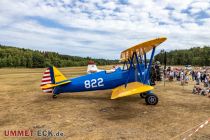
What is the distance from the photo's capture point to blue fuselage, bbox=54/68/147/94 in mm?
14305

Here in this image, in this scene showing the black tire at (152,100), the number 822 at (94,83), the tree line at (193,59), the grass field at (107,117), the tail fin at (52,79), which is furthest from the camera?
the tree line at (193,59)

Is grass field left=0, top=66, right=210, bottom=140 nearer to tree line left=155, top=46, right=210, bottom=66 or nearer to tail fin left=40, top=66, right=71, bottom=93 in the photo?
tail fin left=40, top=66, right=71, bottom=93

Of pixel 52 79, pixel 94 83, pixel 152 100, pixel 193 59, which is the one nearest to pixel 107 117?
pixel 152 100

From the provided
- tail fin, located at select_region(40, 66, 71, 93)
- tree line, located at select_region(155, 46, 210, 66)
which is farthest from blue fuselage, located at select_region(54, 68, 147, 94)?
tree line, located at select_region(155, 46, 210, 66)

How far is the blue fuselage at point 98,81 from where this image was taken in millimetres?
14305

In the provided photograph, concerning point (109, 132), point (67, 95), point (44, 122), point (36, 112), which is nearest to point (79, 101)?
point (67, 95)

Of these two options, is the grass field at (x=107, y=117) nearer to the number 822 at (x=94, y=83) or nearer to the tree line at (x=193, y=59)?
the number 822 at (x=94, y=83)

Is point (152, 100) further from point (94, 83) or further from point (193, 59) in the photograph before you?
point (193, 59)

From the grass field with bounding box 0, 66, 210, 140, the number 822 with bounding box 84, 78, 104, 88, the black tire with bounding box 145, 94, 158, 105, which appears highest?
the number 822 with bounding box 84, 78, 104, 88

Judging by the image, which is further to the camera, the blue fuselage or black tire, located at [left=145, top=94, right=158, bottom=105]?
the blue fuselage

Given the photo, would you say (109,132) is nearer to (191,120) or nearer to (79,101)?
(191,120)

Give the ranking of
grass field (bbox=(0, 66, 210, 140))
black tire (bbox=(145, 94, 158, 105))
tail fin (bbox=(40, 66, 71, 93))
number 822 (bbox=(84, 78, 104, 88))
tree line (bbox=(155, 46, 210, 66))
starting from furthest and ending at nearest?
tree line (bbox=(155, 46, 210, 66)), tail fin (bbox=(40, 66, 71, 93)), number 822 (bbox=(84, 78, 104, 88)), black tire (bbox=(145, 94, 158, 105)), grass field (bbox=(0, 66, 210, 140))

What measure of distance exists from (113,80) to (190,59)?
445 ft

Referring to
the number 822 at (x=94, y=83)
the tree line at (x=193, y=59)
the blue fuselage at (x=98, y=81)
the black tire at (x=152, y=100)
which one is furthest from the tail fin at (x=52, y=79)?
the tree line at (x=193, y=59)
